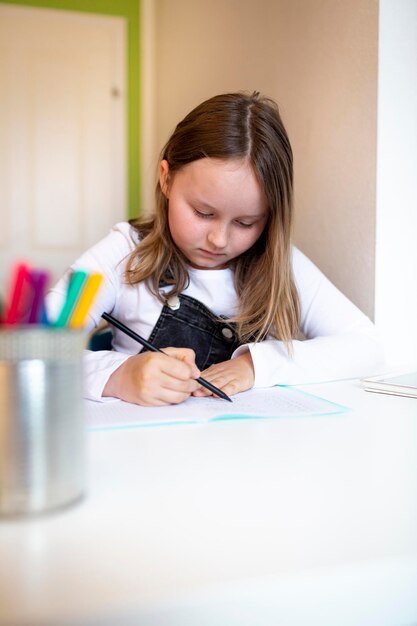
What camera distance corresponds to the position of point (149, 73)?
3.41 meters

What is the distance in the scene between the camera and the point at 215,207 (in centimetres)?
109

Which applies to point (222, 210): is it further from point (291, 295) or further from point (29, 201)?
point (29, 201)

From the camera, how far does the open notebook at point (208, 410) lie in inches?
27.6

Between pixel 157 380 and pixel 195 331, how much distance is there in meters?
0.42

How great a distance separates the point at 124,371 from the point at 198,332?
0.36 metres

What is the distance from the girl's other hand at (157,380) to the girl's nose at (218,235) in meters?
0.30

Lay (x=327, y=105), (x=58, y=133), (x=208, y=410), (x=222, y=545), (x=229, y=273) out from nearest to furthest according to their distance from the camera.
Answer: (x=222, y=545) → (x=208, y=410) → (x=229, y=273) → (x=327, y=105) → (x=58, y=133)

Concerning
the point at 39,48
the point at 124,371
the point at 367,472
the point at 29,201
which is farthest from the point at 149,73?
the point at 367,472

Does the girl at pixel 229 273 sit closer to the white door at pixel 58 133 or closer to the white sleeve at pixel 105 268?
the white sleeve at pixel 105 268

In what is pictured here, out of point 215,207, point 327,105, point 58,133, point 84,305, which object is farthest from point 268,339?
point 58,133

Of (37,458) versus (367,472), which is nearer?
(37,458)

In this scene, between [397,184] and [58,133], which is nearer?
[397,184]

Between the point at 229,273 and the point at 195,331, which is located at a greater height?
the point at 229,273

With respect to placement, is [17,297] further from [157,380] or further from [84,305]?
[157,380]
